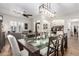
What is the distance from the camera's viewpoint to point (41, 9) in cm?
196

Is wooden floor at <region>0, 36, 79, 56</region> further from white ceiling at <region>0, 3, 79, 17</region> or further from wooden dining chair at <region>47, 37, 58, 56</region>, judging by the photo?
white ceiling at <region>0, 3, 79, 17</region>

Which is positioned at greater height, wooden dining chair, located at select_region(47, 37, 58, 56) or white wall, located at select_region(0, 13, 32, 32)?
white wall, located at select_region(0, 13, 32, 32)

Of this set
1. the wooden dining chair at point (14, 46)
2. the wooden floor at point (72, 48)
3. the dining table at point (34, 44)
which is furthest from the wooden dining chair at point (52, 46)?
the wooden dining chair at point (14, 46)

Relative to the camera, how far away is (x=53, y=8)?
1945mm

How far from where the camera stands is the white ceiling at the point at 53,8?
1.93 metres

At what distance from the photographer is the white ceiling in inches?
76.1

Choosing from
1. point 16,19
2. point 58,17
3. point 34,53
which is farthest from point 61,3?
point 34,53

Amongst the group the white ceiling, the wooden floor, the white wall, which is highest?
the white ceiling

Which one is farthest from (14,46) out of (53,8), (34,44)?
(53,8)

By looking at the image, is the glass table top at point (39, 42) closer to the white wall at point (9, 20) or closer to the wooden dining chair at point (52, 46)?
the wooden dining chair at point (52, 46)

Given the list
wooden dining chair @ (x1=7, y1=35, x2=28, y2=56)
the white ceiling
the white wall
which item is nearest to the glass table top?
wooden dining chair @ (x1=7, y1=35, x2=28, y2=56)

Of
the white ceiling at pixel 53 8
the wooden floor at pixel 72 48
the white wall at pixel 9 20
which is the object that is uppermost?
the white ceiling at pixel 53 8

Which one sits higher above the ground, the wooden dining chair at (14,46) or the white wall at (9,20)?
the white wall at (9,20)

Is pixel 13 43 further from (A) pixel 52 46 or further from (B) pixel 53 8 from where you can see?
(B) pixel 53 8
